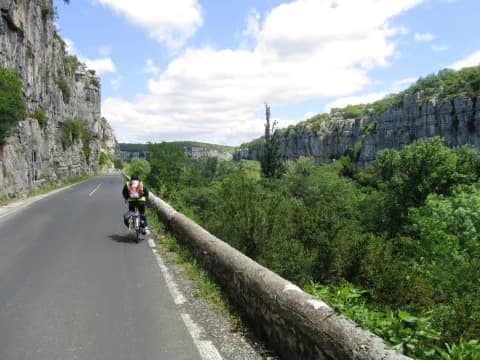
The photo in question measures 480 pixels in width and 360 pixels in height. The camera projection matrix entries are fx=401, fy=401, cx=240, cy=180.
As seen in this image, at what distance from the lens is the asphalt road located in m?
4.10

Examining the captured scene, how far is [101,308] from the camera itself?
5.23 m

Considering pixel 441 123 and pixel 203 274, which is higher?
pixel 441 123

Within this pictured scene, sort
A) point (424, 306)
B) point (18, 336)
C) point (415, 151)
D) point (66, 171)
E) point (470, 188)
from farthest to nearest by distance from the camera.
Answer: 1. point (66, 171)
2. point (415, 151)
3. point (470, 188)
4. point (424, 306)
5. point (18, 336)

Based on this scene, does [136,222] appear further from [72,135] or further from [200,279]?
[72,135]

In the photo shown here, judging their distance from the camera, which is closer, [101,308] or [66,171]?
[101,308]

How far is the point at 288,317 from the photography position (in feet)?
12.5

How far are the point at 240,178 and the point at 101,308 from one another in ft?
23.1

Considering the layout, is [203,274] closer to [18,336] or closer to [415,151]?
[18,336]

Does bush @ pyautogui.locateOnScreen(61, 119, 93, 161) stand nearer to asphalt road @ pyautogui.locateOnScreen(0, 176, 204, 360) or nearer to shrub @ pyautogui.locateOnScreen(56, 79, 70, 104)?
shrub @ pyautogui.locateOnScreen(56, 79, 70, 104)

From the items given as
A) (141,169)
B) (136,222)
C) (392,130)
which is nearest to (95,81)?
(141,169)

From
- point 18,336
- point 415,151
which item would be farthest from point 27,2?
point 18,336

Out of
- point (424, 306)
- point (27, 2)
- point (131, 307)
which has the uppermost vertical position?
point (27, 2)

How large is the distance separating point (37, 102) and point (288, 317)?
3676 cm

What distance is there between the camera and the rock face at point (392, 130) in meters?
85.7
